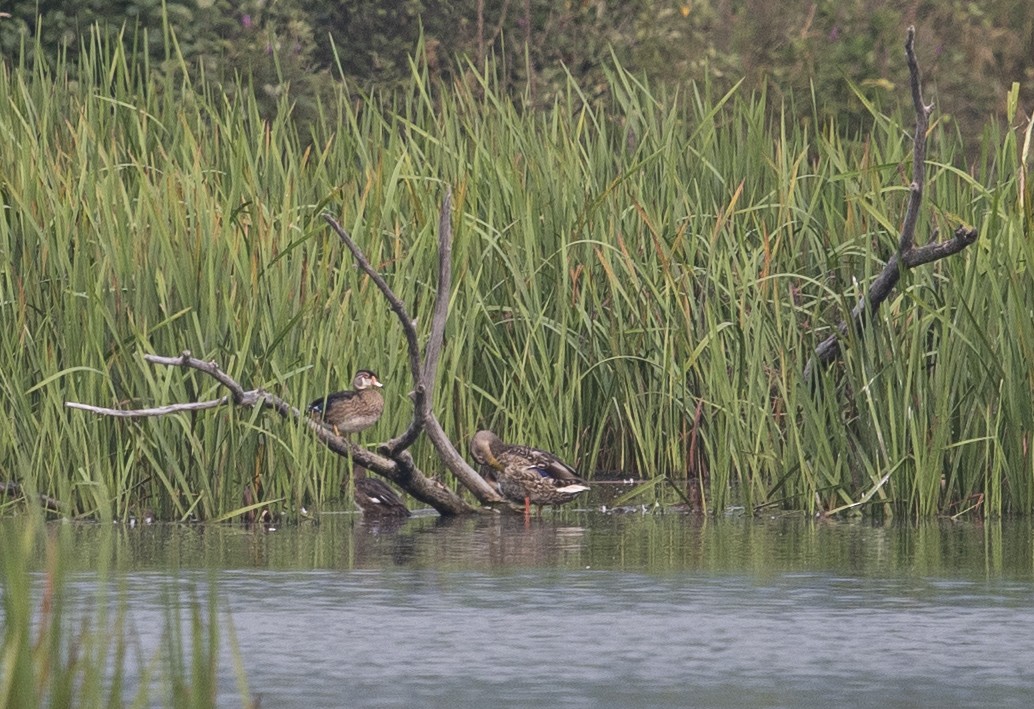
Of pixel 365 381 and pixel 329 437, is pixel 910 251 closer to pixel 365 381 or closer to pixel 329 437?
pixel 365 381

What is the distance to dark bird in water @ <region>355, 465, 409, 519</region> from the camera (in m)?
8.12

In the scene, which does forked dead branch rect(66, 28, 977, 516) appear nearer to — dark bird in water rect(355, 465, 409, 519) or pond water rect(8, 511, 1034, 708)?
dark bird in water rect(355, 465, 409, 519)

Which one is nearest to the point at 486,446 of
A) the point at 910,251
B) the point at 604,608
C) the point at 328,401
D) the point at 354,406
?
the point at 354,406

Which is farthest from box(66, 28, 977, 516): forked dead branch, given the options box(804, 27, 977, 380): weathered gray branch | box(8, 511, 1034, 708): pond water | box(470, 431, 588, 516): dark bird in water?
box(8, 511, 1034, 708): pond water

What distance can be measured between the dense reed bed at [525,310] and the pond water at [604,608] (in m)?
0.28

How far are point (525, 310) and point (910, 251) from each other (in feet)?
5.25

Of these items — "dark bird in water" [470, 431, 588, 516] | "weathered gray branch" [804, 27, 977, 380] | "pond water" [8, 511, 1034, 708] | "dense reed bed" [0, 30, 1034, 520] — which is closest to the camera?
"pond water" [8, 511, 1034, 708]

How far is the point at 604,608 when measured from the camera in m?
5.97

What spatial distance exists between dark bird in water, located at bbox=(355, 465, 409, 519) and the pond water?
11cm

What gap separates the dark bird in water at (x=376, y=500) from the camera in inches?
320

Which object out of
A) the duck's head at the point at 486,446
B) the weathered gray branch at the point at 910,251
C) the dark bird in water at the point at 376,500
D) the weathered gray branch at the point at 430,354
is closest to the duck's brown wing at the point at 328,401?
the weathered gray branch at the point at 430,354

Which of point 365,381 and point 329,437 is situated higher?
point 365,381

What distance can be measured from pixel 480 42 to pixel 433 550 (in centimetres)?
707

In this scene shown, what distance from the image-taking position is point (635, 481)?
28.9ft
